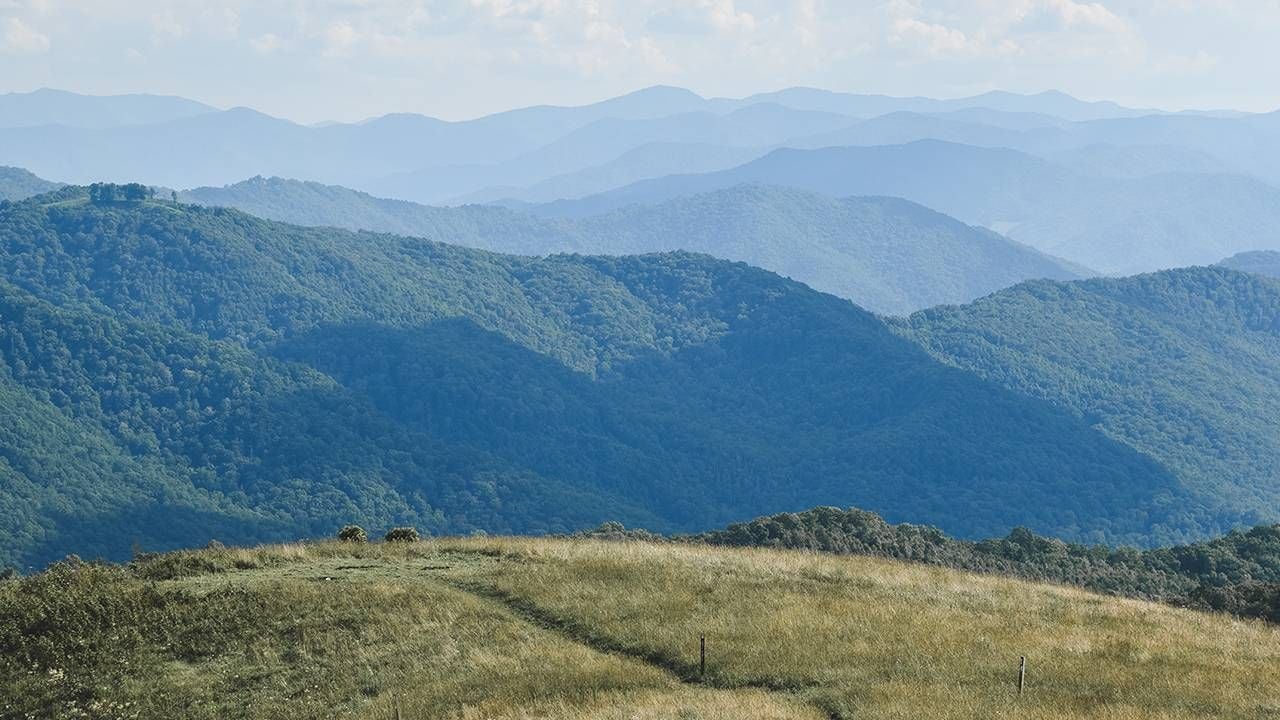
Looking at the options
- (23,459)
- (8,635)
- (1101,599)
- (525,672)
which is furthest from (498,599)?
(23,459)

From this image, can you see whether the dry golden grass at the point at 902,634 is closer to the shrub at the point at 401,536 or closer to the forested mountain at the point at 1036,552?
the shrub at the point at 401,536

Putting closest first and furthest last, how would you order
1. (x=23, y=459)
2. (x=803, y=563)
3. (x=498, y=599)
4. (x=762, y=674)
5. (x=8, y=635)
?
(x=762, y=674)
(x=8, y=635)
(x=498, y=599)
(x=803, y=563)
(x=23, y=459)

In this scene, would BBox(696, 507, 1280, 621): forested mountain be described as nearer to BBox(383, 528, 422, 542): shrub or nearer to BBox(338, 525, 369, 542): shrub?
BBox(383, 528, 422, 542): shrub

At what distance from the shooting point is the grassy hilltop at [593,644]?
80.9 feet

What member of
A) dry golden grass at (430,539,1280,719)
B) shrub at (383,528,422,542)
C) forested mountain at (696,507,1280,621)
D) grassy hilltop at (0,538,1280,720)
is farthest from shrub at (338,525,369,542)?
forested mountain at (696,507,1280,621)

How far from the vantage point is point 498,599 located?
3297cm

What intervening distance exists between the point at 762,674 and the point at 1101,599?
45.8 feet

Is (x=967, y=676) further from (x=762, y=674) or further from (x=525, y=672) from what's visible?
(x=525, y=672)

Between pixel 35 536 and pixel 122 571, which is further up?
pixel 122 571

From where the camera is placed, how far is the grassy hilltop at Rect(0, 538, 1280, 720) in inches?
971

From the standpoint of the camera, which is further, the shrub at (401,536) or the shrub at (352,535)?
the shrub at (401,536)

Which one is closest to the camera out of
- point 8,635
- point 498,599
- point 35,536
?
point 8,635

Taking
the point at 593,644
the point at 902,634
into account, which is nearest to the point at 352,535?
the point at 593,644

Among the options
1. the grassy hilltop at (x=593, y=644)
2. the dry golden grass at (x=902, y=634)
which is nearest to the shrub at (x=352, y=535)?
the grassy hilltop at (x=593, y=644)
